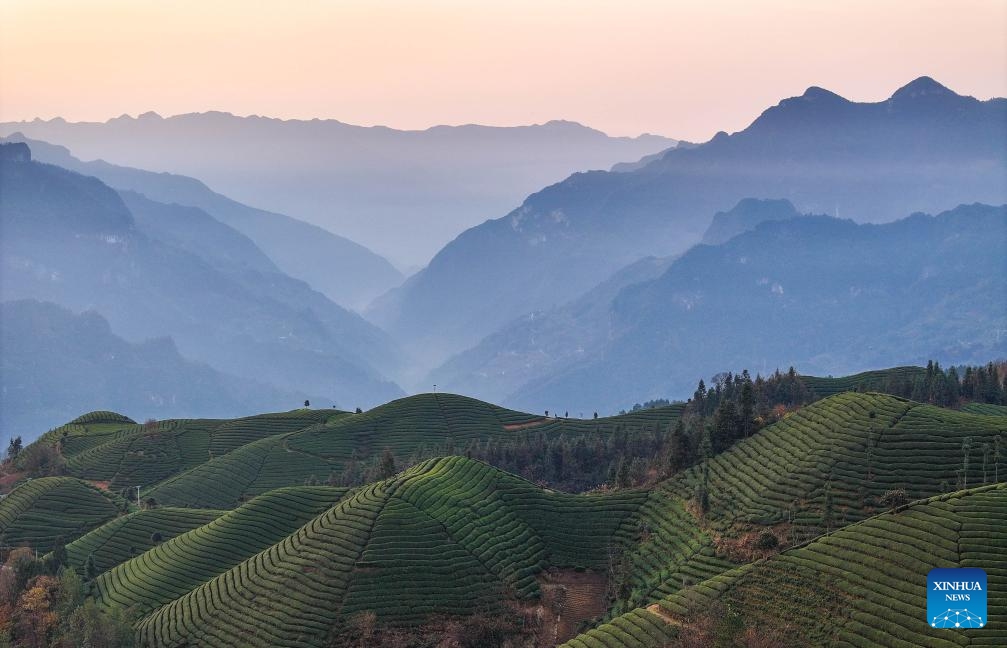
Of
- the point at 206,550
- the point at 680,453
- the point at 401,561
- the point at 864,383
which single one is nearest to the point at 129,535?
the point at 206,550

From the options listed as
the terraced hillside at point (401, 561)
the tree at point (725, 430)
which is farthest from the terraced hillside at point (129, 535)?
the tree at point (725, 430)

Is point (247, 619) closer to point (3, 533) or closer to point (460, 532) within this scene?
point (460, 532)

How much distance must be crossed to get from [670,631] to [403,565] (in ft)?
109

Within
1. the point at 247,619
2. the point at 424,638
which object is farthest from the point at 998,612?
the point at 247,619

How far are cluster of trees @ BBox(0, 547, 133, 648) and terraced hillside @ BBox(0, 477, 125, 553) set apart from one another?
2024 centimetres

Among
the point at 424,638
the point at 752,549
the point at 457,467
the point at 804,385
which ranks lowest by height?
the point at 424,638

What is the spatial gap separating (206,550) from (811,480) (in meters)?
63.3

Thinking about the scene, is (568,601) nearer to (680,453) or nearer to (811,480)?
(811,480)

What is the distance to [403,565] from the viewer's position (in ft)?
367

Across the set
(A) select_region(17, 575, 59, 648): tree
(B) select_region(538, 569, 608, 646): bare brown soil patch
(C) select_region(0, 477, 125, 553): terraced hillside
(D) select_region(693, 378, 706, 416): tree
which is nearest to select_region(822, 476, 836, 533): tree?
(B) select_region(538, 569, 608, 646): bare brown soil patch

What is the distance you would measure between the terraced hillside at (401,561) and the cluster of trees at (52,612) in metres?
4.92

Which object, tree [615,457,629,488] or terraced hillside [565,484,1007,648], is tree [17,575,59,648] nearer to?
terraced hillside [565,484,1007,648]

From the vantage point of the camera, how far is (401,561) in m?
112

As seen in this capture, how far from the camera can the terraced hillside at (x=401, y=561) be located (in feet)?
350
